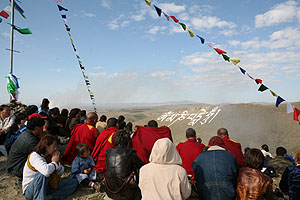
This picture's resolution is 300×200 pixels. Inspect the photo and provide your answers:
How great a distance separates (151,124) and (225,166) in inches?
111

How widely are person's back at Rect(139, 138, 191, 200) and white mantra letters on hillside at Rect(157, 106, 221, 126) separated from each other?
1742 cm

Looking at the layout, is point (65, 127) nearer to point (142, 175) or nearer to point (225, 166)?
point (142, 175)

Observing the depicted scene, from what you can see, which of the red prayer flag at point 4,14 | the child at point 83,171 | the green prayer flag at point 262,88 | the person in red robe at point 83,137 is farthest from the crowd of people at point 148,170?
the red prayer flag at point 4,14

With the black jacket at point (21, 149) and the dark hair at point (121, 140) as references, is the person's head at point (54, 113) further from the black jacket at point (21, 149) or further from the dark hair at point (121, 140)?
the dark hair at point (121, 140)

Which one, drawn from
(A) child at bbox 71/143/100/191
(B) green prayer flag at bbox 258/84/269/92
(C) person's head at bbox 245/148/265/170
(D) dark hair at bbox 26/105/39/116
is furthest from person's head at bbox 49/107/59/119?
(B) green prayer flag at bbox 258/84/269/92

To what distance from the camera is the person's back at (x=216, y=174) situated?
309 cm

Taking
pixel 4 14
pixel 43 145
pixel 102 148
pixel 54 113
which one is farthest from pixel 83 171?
pixel 4 14

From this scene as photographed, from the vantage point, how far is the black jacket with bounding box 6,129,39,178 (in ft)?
13.2

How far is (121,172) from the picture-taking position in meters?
3.33

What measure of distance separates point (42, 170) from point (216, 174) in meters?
2.84

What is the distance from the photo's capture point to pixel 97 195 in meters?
4.20

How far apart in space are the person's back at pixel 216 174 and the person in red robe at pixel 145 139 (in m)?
1.79

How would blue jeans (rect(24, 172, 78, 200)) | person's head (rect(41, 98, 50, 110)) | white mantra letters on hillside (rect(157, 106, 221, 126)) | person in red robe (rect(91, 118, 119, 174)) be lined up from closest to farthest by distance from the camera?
blue jeans (rect(24, 172, 78, 200))
person in red robe (rect(91, 118, 119, 174))
person's head (rect(41, 98, 50, 110))
white mantra letters on hillside (rect(157, 106, 221, 126))

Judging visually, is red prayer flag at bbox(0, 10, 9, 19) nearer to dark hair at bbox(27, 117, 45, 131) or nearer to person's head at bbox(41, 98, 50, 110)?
person's head at bbox(41, 98, 50, 110)
